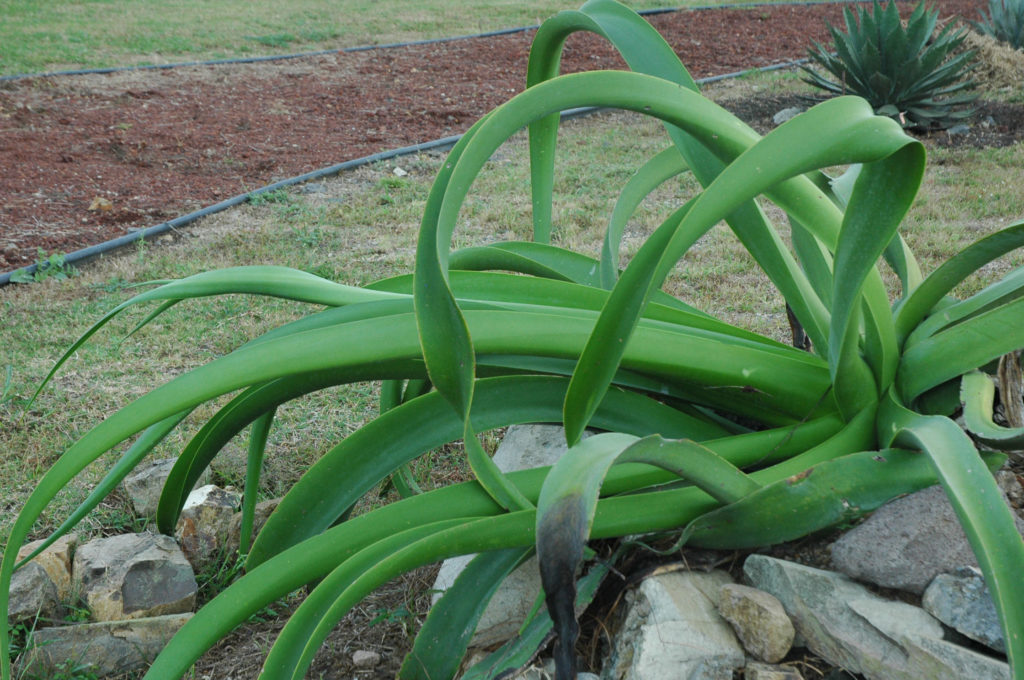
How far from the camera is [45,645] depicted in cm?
174

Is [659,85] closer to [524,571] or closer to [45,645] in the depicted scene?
[524,571]

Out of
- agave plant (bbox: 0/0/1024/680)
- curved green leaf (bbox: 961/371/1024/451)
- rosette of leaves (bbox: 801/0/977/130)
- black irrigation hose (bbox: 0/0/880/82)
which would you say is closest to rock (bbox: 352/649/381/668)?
agave plant (bbox: 0/0/1024/680)

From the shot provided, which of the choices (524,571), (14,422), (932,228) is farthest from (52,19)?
(524,571)

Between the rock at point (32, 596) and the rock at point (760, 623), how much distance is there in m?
1.34

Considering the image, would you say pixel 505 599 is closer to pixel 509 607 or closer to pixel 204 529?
pixel 509 607

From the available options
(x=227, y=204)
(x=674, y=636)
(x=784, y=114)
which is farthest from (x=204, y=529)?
(x=784, y=114)

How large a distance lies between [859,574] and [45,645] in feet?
4.88

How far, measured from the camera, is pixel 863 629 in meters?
1.31

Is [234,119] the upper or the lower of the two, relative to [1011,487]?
upper

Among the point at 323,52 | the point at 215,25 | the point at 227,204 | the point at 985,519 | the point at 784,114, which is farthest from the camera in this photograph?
the point at 215,25

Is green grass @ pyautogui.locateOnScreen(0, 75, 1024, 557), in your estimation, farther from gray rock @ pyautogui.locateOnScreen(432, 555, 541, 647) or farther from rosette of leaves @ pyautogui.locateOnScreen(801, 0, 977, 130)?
gray rock @ pyautogui.locateOnScreen(432, 555, 541, 647)

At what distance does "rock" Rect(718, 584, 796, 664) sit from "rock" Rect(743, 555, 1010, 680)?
0.12ft

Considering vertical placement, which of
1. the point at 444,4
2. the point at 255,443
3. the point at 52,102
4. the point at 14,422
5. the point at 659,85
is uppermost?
the point at 444,4

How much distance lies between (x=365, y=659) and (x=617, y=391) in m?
0.71
